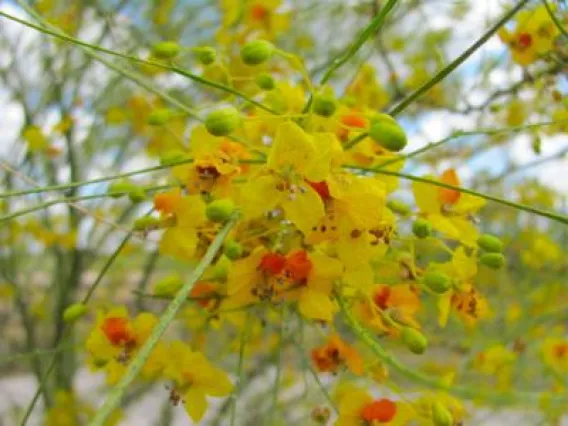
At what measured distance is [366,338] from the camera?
2.14 feet

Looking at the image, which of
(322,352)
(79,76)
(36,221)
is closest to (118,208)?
(36,221)

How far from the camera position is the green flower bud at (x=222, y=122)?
0.66 m

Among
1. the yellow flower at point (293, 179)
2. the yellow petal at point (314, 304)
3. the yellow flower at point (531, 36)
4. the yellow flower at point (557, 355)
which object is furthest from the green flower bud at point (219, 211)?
the yellow flower at point (557, 355)

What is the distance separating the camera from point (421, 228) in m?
0.76

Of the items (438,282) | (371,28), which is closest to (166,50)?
(371,28)

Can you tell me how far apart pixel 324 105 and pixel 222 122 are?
105 mm

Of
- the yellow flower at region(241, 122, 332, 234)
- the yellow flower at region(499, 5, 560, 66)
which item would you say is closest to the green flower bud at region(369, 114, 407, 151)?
the yellow flower at region(241, 122, 332, 234)

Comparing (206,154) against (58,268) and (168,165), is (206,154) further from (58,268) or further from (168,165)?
(58,268)

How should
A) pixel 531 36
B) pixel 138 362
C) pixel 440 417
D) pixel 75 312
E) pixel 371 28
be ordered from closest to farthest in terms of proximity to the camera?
pixel 138 362, pixel 371 28, pixel 440 417, pixel 75 312, pixel 531 36

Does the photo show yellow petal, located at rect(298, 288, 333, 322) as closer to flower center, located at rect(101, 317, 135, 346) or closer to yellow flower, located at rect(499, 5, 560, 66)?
flower center, located at rect(101, 317, 135, 346)

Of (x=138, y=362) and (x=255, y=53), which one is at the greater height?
(x=255, y=53)

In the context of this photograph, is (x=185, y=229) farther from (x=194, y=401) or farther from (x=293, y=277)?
(x=194, y=401)

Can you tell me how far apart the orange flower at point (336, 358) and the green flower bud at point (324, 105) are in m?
0.31

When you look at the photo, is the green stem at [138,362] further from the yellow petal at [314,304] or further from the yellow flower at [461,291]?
the yellow flower at [461,291]
